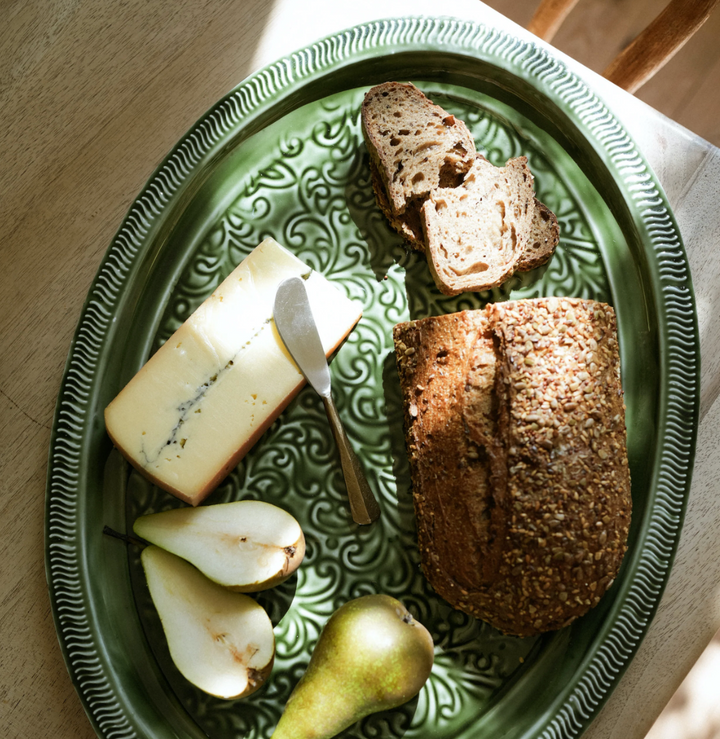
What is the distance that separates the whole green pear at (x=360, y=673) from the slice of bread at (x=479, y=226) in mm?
674

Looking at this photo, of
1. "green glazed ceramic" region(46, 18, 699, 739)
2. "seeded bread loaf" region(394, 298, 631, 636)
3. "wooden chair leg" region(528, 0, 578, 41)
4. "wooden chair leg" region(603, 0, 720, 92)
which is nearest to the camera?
"seeded bread loaf" region(394, 298, 631, 636)

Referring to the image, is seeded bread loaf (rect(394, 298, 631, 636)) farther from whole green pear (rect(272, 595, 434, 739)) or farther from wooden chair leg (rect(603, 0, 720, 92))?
wooden chair leg (rect(603, 0, 720, 92))

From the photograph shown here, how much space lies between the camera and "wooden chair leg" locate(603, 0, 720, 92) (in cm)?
141

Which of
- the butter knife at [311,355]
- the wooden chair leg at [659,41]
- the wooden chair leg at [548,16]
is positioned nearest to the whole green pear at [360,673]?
the butter knife at [311,355]

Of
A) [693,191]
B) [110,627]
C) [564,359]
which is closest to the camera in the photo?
[564,359]

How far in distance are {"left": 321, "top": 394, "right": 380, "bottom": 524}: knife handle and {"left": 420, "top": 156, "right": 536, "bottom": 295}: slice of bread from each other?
1.16 feet

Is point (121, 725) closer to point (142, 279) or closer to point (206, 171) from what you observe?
point (142, 279)

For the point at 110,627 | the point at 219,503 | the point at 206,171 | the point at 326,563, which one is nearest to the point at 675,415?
the point at 326,563

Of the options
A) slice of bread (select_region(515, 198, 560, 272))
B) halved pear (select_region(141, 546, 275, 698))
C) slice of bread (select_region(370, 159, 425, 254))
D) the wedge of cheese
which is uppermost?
slice of bread (select_region(515, 198, 560, 272))

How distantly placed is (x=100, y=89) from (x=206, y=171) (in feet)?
1.06

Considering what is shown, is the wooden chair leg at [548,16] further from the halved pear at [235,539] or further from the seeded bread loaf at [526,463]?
the halved pear at [235,539]

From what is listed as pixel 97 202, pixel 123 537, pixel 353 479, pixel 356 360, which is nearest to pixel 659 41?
pixel 356 360

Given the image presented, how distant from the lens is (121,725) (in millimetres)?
1198

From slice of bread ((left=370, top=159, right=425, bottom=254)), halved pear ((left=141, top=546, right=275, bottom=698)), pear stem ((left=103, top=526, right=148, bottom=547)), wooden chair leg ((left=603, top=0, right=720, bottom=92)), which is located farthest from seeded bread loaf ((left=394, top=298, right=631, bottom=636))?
wooden chair leg ((left=603, top=0, right=720, bottom=92))
